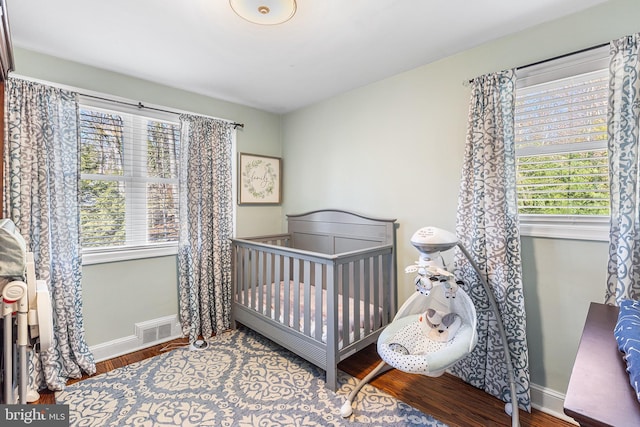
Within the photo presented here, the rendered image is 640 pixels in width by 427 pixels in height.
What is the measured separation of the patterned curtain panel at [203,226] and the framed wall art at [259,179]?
0.25 meters

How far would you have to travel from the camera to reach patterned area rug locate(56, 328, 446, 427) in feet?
5.70

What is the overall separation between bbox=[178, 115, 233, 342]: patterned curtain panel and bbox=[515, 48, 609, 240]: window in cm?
249

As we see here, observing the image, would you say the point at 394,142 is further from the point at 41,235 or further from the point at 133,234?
the point at 41,235

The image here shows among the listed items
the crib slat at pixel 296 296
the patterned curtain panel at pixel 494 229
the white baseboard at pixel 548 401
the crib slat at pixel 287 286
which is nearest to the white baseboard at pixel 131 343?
the crib slat at pixel 287 286

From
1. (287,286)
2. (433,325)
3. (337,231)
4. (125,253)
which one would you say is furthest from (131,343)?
(433,325)

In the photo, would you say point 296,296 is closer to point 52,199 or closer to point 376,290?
point 376,290

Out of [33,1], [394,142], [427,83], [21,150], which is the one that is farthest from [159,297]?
[427,83]

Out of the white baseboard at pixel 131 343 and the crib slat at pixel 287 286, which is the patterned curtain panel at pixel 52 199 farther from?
the crib slat at pixel 287 286

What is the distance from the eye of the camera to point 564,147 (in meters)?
1.76

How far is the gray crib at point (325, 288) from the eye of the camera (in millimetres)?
2070

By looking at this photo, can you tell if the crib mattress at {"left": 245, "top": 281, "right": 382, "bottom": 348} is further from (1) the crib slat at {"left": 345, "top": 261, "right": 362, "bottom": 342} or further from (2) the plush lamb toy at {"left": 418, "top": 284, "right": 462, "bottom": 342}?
(2) the plush lamb toy at {"left": 418, "top": 284, "right": 462, "bottom": 342}

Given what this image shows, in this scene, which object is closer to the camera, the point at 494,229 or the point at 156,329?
the point at 494,229

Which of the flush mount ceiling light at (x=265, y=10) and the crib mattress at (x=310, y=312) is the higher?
the flush mount ceiling light at (x=265, y=10)

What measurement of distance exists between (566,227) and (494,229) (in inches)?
14.8
